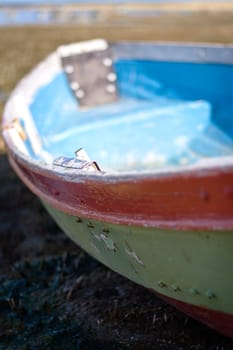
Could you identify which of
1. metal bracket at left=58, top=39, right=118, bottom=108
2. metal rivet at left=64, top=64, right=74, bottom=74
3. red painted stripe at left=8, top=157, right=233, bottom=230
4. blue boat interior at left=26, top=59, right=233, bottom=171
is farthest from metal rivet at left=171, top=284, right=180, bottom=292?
metal rivet at left=64, top=64, right=74, bottom=74

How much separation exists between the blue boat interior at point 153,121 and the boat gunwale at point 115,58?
76 millimetres

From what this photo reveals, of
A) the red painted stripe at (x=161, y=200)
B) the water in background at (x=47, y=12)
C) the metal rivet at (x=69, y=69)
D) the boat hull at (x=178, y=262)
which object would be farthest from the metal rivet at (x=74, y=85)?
the water in background at (x=47, y=12)

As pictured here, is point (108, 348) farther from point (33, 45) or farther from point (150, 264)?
point (33, 45)

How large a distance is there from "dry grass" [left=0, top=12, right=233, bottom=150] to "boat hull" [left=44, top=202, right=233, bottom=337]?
956cm

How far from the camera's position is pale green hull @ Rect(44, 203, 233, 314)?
260 cm

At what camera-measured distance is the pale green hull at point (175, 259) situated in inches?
102

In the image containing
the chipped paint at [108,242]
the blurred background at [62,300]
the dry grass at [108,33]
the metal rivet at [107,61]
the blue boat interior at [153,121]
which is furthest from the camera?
the dry grass at [108,33]

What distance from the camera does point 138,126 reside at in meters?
5.55

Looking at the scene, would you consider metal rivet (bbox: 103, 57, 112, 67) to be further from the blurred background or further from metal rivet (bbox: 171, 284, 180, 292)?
metal rivet (bbox: 171, 284, 180, 292)

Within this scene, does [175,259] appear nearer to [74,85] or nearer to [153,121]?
[153,121]

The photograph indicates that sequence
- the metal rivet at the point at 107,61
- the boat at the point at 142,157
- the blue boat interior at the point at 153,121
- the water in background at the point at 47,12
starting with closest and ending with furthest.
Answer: the boat at the point at 142,157 < the blue boat interior at the point at 153,121 < the metal rivet at the point at 107,61 < the water in background at the point at 47,12

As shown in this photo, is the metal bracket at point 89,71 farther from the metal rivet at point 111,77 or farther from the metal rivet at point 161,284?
the metal rivet at point 161,284

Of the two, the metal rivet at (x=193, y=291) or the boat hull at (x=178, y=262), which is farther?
the metal rivet at (x=193, y=291)

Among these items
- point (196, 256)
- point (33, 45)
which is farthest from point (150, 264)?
point (33, 45)
